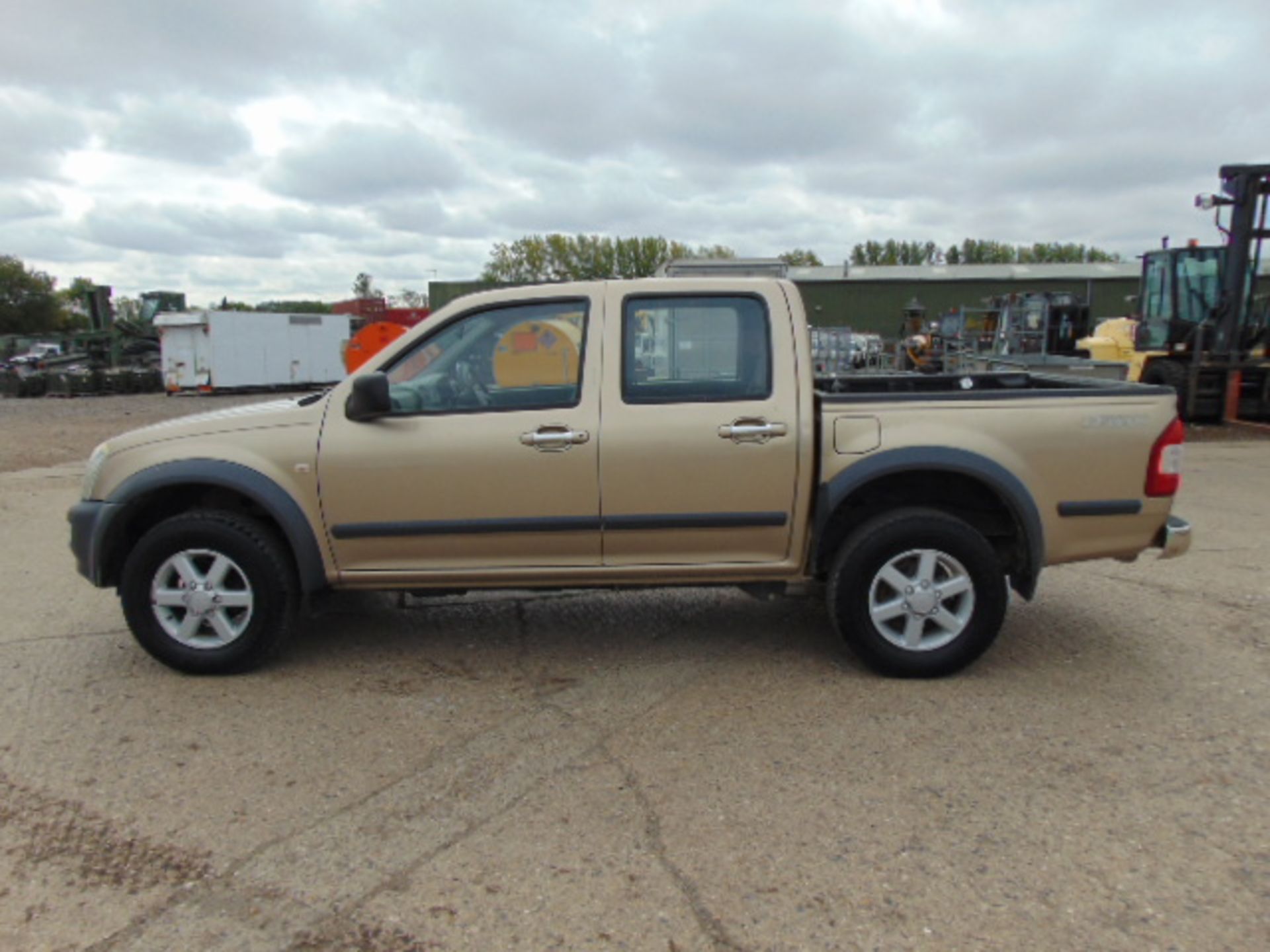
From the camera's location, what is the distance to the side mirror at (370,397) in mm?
3900

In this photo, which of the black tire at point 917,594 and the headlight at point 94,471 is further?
the headlight at point 94,471

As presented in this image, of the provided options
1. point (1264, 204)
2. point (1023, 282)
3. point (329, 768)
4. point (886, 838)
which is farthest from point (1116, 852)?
point (1023, 282)

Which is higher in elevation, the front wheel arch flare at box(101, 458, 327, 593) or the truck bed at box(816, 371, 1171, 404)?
the truck bed at box(816, 371, 1171, 404)

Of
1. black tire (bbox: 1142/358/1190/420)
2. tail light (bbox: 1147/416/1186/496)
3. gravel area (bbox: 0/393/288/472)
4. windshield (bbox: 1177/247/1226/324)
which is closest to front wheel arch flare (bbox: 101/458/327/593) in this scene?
tail light (bbox: 1147/416/1186/496)

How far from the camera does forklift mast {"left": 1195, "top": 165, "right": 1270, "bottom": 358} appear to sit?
41.9ft

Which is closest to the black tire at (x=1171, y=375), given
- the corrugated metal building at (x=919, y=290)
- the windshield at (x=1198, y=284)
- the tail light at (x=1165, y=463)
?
the windshield at (x=1198, y=284)

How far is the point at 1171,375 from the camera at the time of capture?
14.0 meters

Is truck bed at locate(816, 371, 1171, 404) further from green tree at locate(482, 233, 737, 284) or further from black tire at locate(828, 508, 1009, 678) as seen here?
green tree at locate(482, 233, 737, 284)

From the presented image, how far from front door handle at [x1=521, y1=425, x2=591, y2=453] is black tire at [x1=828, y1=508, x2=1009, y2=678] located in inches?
50.5

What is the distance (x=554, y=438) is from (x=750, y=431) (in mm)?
857

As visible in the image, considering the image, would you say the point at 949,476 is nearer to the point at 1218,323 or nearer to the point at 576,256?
the point at 1218,323

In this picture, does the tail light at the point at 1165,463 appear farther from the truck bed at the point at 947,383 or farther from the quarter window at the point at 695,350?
the quarter window at the point at 695,350

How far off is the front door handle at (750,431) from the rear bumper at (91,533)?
2759 millimetres

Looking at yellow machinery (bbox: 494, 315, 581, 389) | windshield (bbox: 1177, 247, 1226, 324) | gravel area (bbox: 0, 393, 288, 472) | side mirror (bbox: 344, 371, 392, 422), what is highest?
windshield (bbox: 1177, 247, 1226, 324)
